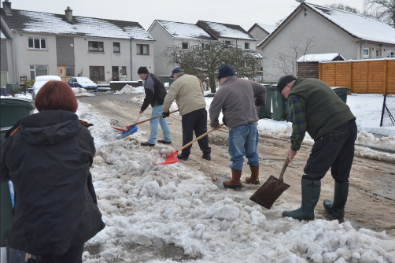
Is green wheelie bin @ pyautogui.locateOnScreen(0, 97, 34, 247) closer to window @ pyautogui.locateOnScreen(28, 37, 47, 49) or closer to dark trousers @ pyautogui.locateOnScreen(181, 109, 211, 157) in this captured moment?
dark trousers @ pyautogui.locateOnScreen(181, 109, 211, 157)

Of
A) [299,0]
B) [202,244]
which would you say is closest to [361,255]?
[202,244]

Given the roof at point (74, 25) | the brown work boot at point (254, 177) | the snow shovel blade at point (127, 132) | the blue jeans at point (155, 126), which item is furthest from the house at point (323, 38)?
the brown work boot at point (254, 177)

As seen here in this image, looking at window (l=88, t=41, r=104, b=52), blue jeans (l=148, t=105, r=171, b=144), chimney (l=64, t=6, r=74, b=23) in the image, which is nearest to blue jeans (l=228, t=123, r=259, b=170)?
blue jeans (l=148, t=105, r=171, b=144)

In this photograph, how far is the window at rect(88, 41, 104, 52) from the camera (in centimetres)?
3956

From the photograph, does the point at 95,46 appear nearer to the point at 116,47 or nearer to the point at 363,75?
the point at 116,47

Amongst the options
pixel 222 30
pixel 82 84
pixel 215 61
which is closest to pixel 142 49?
pixel 222 30

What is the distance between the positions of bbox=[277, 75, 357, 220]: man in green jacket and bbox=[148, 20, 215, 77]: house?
40.4m

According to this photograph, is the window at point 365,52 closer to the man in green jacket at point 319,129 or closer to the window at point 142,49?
the window at point 142,49

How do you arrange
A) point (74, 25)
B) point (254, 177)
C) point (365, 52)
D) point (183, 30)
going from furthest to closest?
point (183, 30), point (74, 25), point (365, 52), point (254, 177)

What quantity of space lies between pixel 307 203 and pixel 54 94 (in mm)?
3015

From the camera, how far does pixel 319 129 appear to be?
4.12m

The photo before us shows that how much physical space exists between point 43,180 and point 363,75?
1509 centimetres

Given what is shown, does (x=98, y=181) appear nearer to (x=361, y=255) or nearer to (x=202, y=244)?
(x=202, y=244)

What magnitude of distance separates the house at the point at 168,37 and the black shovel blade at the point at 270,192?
40.0 meters
